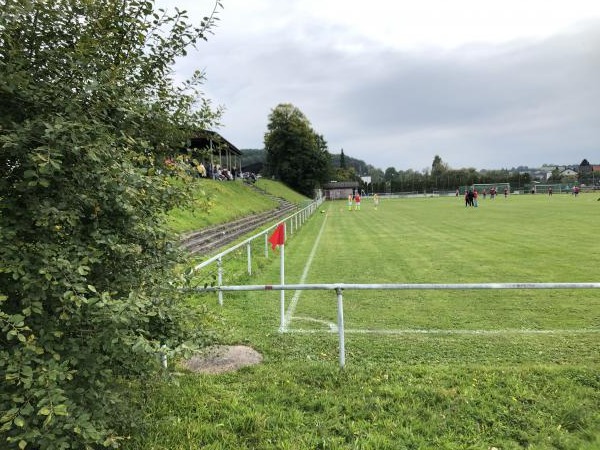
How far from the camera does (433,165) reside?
156000 millimetres

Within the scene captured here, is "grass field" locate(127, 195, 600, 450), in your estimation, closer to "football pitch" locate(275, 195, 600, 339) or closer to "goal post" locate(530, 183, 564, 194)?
"football pitch" locate(275, 195, 600, 339)

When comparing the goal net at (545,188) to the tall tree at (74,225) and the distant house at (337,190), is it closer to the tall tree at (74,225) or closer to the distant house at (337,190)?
the distant house at (337,190)

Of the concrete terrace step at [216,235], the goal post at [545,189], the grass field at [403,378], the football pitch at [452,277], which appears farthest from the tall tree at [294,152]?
the grass field at [403,378]

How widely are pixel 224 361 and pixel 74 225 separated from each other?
9.62ft

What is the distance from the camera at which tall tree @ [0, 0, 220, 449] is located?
7.47 ft

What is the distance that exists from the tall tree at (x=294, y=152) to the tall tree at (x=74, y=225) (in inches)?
3188

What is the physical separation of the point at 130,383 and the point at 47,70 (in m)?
2.51

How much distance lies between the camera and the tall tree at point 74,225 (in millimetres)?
2275

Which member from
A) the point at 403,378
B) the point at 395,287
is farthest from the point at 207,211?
the point at 403,378

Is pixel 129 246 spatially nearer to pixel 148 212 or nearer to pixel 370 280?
pixel 148 212

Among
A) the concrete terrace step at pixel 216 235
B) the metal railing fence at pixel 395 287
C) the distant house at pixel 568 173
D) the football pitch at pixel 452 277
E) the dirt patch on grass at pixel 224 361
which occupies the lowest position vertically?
the football pitch at pixel 452 277

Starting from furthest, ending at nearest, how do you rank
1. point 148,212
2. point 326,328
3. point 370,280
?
point 370,280 → point 326,328 → point 148,212

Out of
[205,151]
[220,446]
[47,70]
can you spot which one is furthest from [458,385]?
[47,70]

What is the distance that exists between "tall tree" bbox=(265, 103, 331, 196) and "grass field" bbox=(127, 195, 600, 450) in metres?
75.4
